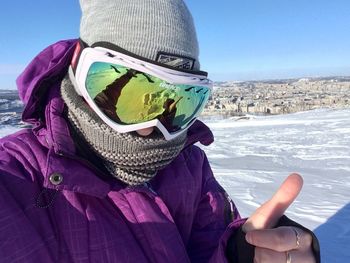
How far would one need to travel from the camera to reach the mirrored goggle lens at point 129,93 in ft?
3.86

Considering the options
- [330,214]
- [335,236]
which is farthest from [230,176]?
[335,236]

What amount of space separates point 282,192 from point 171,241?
36cm

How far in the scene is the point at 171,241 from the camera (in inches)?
47.8

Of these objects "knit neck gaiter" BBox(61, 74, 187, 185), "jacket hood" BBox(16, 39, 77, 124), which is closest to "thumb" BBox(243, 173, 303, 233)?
"knit neck gaiter" BBox(61, 74, 187, 185)

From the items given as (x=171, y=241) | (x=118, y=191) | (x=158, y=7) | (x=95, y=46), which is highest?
(x=158, y=7)

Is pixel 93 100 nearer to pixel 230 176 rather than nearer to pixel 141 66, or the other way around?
pixel 141 66

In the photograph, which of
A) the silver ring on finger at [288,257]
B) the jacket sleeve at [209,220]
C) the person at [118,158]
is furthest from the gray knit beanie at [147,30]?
the silver ring on finger at [288,257]

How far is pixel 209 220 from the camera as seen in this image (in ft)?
4.69

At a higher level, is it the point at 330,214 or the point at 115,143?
the point at 115,143

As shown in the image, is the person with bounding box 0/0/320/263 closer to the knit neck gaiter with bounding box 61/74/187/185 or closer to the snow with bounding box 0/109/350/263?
the knit neck gaiter with bounding box 61/74/187/185

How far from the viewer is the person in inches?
40.8

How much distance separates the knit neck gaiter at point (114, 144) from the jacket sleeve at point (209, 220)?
30 cm

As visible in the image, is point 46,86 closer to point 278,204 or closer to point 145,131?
point 145,131

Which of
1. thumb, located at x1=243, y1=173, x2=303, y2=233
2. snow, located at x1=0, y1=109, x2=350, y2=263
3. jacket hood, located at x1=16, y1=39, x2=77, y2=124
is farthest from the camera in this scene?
snow, located at x1=0, y1=109, x2=350, y2=263
